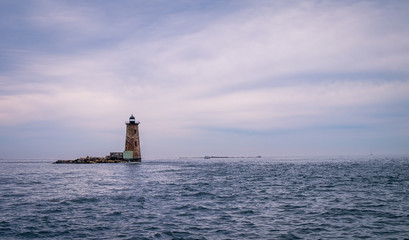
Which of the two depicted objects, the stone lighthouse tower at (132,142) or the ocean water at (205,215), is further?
the stone lighthouse tower at (132,142)

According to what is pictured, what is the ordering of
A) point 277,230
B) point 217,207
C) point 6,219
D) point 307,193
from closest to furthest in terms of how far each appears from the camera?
point 277,230 → point 6,219 → point 217,207 → point 307,193

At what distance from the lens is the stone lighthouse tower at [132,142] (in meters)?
90.6

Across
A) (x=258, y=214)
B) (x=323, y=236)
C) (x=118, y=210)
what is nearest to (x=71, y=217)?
(x=118, y=210)

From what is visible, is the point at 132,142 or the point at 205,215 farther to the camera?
the point at 132,142

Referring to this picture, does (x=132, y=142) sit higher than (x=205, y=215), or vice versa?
(x=132, y=142)

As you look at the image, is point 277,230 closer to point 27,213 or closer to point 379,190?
point 27,213

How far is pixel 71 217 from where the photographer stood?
17969mm

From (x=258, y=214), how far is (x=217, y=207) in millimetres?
3100

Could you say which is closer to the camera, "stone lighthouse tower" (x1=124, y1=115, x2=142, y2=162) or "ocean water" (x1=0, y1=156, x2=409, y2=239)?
"ocean water" (x1=0, y1=156, x2=409, y2=239)

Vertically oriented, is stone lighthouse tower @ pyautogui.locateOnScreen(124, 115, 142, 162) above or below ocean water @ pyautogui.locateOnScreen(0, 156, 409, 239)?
above

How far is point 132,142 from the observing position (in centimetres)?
9212

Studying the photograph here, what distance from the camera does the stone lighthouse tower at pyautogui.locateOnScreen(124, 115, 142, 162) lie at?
90.6 meters

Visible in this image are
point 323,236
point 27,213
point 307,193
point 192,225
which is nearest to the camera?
point 323,236

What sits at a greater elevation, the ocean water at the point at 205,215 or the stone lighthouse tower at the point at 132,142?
the stone lighthouse tower at the point at 132,142
